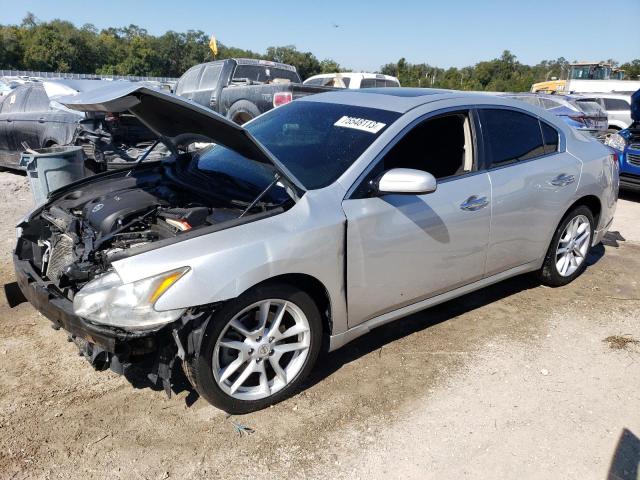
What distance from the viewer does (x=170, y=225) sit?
297 cm

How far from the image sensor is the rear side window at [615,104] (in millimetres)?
16984

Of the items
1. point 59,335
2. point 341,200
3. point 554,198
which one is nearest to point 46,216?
point 59,335

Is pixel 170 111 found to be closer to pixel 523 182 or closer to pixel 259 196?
pixel 259 196

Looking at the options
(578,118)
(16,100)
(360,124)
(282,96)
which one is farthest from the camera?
(578,118)

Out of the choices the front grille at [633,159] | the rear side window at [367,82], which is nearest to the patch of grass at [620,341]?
the front grille at [633,159]

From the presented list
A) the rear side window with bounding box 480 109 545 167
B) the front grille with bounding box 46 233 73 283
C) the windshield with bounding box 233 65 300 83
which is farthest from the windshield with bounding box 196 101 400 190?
the windshield with bounding box 233 65 300 83

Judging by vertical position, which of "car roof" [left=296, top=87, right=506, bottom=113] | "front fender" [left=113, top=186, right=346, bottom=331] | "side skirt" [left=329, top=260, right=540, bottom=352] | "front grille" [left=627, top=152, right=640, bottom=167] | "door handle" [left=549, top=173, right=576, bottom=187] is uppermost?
"car roof" [left=296, top=87, right=506, bottom=113]

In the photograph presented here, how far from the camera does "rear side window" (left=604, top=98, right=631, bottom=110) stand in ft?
55.7

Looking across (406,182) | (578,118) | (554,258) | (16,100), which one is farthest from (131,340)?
(578,118)

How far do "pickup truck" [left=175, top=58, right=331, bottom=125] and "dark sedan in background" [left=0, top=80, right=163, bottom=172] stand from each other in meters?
1.91

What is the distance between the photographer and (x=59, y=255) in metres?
3.16

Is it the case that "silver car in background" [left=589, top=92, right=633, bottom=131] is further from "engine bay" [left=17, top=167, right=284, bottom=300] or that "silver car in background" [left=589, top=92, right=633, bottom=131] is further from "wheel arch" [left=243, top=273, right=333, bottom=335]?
"engine bay" [left=17, top=167, right=284, bottom=300]

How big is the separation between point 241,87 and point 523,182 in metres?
6.64

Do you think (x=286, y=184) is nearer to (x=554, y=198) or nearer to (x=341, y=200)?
(x=341, y=200)
